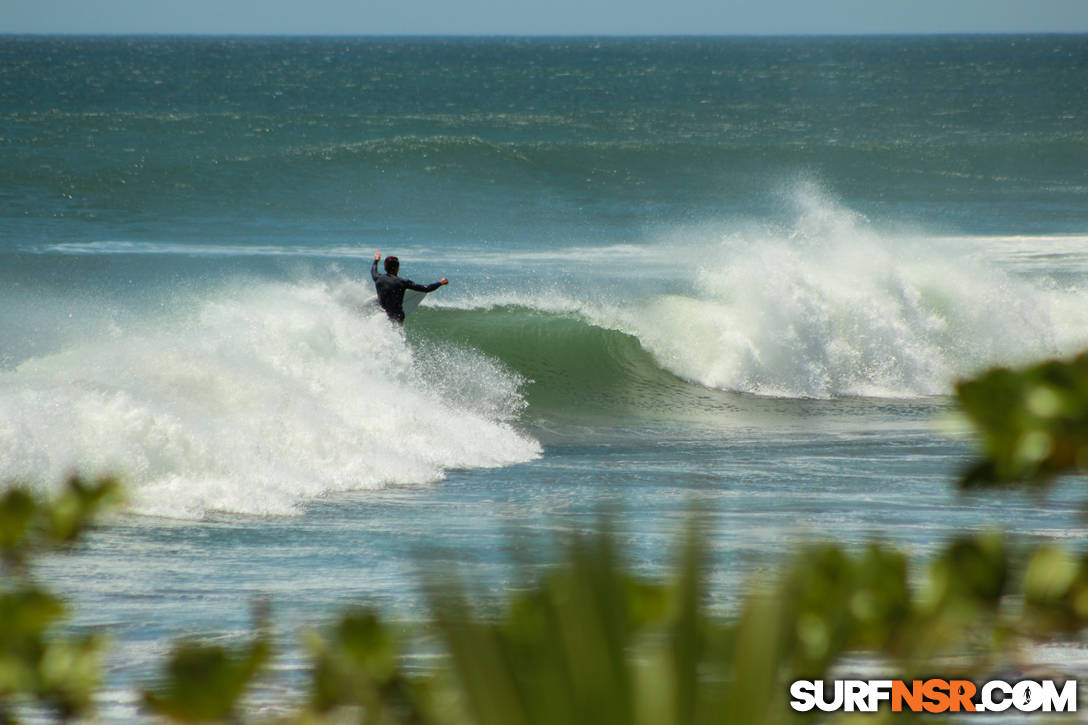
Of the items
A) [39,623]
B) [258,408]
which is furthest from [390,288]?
[39,623]

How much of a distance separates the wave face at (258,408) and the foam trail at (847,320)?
3263mm

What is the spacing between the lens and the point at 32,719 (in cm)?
432

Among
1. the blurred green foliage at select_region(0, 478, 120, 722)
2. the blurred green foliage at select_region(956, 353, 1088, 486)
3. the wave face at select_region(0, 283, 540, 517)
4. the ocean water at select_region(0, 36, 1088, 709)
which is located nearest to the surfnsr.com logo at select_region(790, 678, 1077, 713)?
the ocean water at select_region(0, 36, 1088, 709)

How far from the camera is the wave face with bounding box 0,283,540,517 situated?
29.7 ft

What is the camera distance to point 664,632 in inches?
47.9

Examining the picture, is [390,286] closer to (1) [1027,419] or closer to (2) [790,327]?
(2) [790,327]

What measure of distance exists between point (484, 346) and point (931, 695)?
612 inches

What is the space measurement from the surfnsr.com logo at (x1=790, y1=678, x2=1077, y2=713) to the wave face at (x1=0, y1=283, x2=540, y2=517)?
7.24m

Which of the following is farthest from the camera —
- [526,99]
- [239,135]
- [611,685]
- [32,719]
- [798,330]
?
[526,99]

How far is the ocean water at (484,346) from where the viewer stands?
7309 millimetres

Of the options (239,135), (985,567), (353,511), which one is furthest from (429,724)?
(239,135)

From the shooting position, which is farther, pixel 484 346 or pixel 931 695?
pixel 484 346

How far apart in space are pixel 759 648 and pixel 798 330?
614 inches

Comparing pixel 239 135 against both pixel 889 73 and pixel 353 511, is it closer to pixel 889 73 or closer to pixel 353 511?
pixel 353 511
